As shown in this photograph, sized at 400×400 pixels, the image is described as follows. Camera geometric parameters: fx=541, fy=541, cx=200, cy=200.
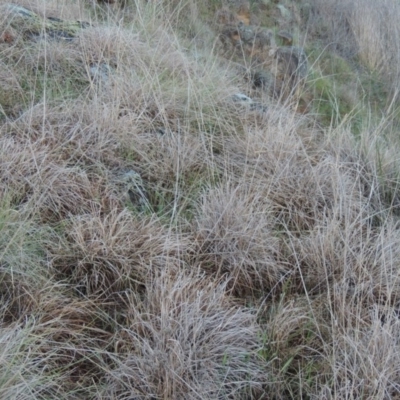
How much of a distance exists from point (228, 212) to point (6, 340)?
3.28ft

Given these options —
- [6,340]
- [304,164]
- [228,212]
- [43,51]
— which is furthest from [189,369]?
[43,51]

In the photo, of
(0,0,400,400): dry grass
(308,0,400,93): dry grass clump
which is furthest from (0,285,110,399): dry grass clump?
(308,0,400,93): dry grass clump

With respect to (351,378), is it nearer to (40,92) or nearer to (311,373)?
(311,373)

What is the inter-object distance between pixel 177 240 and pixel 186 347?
0.51 metres

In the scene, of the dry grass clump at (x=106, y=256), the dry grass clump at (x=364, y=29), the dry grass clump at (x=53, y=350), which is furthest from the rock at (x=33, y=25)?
the dry grass clump at (x=364, y=29)

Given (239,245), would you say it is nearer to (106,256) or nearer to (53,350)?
(106,256)

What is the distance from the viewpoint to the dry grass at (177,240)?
163cm

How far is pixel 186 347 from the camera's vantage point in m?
1.62

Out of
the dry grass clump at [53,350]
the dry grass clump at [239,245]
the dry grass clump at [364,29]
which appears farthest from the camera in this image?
the dry grass clump at [364,29]

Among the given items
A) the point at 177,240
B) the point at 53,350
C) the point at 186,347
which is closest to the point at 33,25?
the point at 177,240

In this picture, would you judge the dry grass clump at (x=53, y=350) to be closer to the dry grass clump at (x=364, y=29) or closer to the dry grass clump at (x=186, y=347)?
the dry grass clump at (x=186, y=347)

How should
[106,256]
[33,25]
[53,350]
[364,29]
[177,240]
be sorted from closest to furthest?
[53,350] → [106,256] → [177,240] → [33,25] → [364,29]

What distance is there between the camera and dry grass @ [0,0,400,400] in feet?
5.34

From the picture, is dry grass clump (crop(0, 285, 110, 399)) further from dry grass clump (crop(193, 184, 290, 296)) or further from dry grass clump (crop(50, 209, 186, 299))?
dry grass clump (crop(193, 184, 290, 296))
